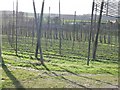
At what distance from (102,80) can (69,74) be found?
132 centimetres

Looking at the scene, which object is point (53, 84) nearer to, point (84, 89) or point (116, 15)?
point (84, 89)

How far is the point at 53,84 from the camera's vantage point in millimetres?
7484

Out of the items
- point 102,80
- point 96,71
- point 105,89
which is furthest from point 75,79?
point 96,71

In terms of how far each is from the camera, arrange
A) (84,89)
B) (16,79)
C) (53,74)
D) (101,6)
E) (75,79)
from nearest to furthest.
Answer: (84,89) < (16,79) < (75,79) < (53,74) < (101,6)

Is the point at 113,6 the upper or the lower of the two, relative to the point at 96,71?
upper

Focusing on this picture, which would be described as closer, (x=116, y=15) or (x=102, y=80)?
(x=102, y=80)

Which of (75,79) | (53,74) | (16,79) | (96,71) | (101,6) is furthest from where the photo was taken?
(101,6)

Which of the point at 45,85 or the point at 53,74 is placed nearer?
the point at 45,85

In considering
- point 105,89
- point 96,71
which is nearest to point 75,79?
point 105,89

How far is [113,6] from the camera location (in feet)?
48.8

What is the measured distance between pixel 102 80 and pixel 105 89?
3.98 feet

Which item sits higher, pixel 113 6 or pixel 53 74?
pixel 113 6

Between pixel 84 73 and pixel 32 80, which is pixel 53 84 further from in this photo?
pixel 84 73

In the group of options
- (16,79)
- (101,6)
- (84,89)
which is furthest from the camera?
(101,6)
